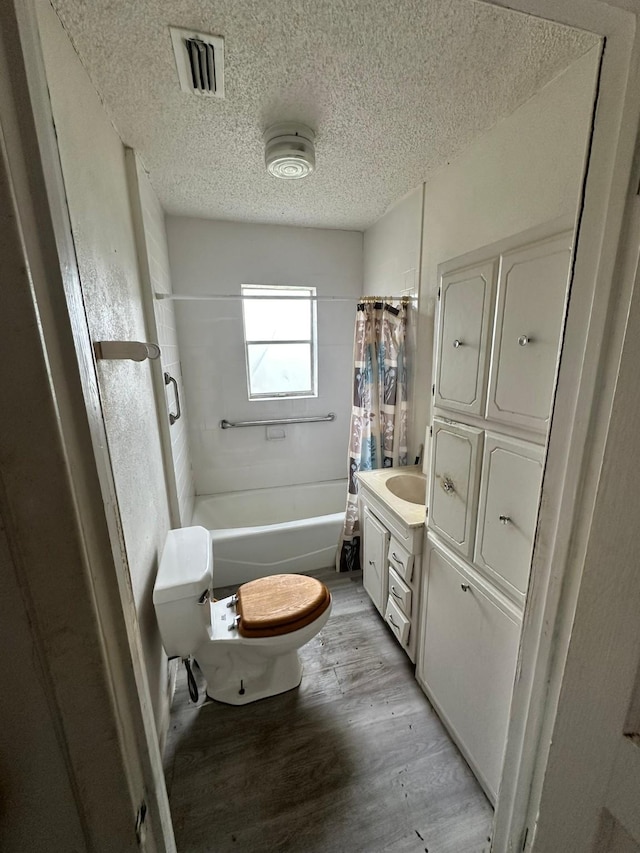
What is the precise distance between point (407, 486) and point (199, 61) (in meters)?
1.98

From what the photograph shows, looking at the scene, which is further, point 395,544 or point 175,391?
point 175,391

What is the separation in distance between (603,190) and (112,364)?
1303 millimetres

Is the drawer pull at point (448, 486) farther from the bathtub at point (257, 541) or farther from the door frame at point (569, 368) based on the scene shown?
the bathtub at point (257, 541)

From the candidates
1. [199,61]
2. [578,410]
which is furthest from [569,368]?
[199,61]

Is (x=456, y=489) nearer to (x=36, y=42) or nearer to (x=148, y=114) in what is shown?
(x=36, y=42)

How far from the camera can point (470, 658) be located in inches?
47.3

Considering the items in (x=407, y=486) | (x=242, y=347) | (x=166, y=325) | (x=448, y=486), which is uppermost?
(x=166, y=325)

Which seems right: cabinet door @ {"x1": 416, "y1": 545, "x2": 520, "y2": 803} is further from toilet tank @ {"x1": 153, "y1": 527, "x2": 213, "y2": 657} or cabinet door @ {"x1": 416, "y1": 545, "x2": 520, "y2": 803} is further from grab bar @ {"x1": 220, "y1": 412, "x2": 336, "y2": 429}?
grab bar @ {"x1": 220, "y1": 412, "x2": 336, "y2": 429}

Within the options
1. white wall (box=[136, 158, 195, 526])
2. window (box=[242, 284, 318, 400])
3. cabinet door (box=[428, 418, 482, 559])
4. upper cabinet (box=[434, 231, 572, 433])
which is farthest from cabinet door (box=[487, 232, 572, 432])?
window (box=[242, 284, 318, 400])

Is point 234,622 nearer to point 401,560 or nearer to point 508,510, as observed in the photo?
point 401,560

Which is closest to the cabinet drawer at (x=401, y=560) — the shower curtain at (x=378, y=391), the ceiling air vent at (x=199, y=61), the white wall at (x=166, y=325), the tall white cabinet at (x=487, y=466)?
the tall white cabinet at (x=487, y=466)

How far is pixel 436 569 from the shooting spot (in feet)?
4.51

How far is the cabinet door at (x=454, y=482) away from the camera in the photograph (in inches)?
44.8

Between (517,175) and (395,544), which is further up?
(517,175)
